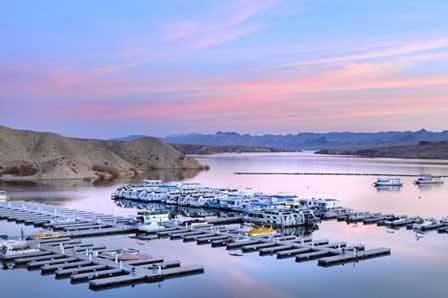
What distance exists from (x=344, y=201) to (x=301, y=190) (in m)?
12.4

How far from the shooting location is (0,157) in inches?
3696

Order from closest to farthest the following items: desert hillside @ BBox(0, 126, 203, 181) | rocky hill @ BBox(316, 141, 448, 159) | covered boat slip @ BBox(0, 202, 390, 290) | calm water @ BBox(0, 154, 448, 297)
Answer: calm water @ BBox(0, 154, 448, 297) → covered boat slip @ BBox(0, 202, 390, 290) → desert hillside @ BBox(0, 126, 203, 181) → rocky hill @ BBox(316, 141, 448, 159)

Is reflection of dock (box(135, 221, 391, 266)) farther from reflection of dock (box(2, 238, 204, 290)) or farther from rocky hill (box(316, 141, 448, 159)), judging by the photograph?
rocky hill (box(316, 141, 448, 159))

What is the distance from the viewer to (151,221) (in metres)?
35.5

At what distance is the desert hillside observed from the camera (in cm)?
8894

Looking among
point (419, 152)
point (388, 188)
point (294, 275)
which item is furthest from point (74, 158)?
point (419, 152)

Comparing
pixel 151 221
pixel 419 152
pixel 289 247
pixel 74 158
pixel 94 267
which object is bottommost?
pixel 94 267

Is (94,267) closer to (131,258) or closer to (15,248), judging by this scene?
(131,258)

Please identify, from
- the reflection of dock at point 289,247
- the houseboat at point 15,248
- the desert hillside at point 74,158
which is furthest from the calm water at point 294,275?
the desert hillside at point 74,158

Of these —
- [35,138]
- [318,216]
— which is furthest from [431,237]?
[35,138]

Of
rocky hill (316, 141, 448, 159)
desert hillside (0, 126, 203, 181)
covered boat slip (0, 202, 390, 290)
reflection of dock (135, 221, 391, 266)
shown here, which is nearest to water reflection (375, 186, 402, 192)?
covered boat slip (0, 202, 390, 290)

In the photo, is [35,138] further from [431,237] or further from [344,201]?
[431,237]

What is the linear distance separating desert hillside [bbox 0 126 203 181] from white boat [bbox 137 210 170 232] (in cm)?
5305

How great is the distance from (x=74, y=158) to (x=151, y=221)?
6568 cm
